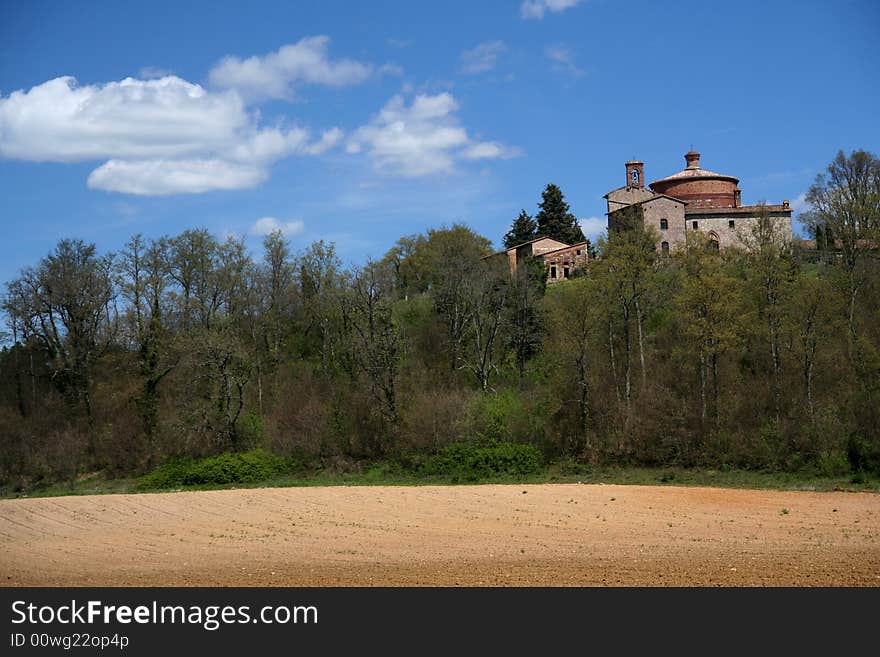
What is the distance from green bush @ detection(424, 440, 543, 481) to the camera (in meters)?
40.5

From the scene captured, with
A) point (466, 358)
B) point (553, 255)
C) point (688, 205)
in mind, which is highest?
point (688, 205)

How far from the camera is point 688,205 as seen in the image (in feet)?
245

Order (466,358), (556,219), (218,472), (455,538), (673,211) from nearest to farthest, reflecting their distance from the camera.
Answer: (455,538) → (218,472) → (466,358) → (673,211) → (556,219)

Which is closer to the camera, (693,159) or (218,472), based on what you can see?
(218,472)

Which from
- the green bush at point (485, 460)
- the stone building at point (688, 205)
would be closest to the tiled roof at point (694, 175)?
the stone building at point (688, 205)

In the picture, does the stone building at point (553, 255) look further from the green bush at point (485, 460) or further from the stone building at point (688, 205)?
the green bush at point (485, 460)

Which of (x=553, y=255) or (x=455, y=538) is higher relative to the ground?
(x=553, y=255)

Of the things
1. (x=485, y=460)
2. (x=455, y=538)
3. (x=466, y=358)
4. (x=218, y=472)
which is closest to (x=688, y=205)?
(x=466, y=358)

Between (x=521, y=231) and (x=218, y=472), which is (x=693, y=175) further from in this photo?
(x=218, y=472)

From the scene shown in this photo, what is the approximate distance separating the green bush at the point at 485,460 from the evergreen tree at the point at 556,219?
5282 cm

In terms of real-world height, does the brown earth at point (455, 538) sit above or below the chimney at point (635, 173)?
below

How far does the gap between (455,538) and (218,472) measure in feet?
71.5

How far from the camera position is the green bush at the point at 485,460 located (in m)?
40.5

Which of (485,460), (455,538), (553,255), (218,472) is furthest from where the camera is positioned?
(553,255)
